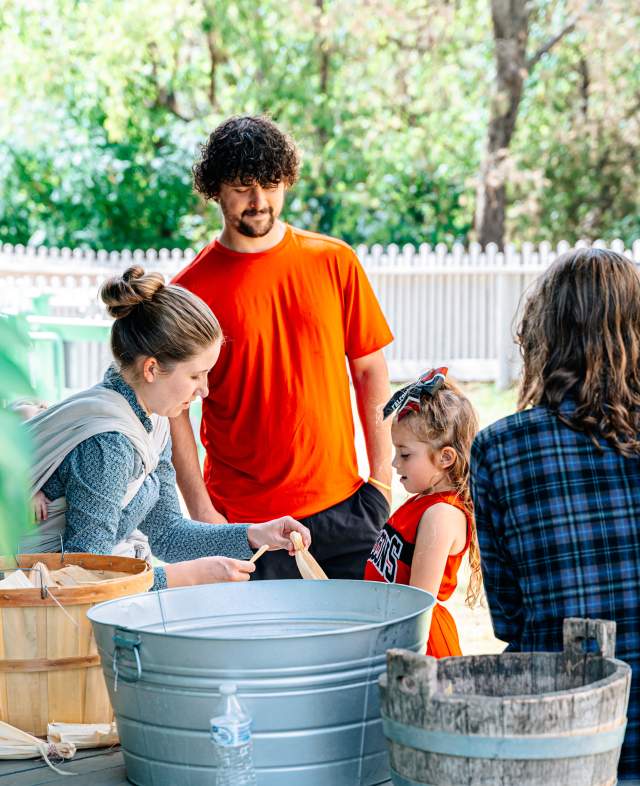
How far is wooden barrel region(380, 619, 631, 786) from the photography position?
1129mm

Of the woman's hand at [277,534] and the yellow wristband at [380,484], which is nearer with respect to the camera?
the woman's hand at [277,534]

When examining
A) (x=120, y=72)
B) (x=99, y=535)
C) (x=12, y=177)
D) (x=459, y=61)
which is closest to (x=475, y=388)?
(x=459, y=61)

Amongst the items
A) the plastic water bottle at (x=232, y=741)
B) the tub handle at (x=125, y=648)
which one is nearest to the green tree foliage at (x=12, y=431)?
the tub handle at (x=125, y=648)

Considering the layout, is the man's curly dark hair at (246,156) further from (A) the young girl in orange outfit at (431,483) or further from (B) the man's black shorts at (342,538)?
(B) the man's black shorts at (342,538)

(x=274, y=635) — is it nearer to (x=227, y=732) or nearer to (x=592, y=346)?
(x=227, y=732)

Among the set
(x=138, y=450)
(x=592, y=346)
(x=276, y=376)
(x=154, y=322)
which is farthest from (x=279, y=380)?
(x=592, y=346)

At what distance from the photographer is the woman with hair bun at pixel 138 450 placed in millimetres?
2098

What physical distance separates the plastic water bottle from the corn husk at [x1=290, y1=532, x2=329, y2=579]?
0.76m

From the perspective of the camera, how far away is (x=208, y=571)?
2.01 m

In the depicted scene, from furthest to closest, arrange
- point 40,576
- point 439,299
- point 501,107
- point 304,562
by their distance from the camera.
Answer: point 501,107, point 439,299, point 304,562, point 40,576

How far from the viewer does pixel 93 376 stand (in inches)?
460

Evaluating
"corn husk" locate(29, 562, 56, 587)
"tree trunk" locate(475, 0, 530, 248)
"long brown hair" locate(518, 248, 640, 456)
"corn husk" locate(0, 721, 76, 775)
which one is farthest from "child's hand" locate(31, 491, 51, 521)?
"tree trunk" locate(475, 0, 530, 248)

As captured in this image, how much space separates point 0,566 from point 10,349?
533mm

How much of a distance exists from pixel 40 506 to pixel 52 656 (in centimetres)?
49
